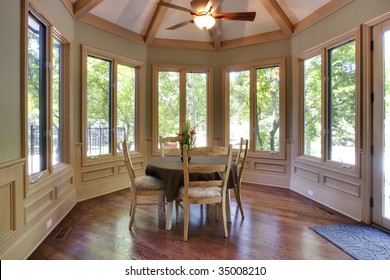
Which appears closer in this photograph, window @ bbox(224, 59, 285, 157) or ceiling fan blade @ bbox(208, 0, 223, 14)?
Answer: ceiling fan blade @ bbox(208, 0, 223, 14)

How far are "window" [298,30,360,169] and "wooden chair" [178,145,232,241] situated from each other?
1.92 meters

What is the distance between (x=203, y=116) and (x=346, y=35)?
301cm

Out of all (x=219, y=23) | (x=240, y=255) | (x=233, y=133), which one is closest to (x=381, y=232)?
(x=240, y=255)

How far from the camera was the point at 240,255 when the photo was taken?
2.30 metres

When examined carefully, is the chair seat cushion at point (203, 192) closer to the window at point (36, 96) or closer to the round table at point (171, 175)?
the round table at point (171, 175)

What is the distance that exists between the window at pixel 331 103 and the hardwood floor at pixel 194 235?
2.95 ft

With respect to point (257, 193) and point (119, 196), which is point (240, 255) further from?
point (119, 196)

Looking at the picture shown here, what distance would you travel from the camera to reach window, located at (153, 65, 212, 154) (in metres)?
5.28

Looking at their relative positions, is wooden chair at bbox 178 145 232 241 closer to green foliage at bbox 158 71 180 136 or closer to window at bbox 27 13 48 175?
window at bbox 27 13 48 175

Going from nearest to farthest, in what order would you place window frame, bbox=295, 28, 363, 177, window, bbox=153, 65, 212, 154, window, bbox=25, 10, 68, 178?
window, bbox=25, 10, 68, 178, window frame, bbox=295, 28, 363, 177, window, bbox=153, 65, 212, 154

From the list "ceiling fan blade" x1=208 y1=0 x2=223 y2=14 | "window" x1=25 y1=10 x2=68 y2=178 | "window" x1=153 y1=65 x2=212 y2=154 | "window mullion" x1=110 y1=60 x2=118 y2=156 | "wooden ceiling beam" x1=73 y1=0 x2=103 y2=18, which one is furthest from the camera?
"window" x1=153 y1=65 x2=212 y2=154

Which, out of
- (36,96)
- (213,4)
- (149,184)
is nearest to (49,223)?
(149,184)

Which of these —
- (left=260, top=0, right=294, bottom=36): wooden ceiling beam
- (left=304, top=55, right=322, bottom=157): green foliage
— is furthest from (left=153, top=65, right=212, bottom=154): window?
(left=304, top=55, right=322, bottom=157): green foliage

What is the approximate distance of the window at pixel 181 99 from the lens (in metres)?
5.28
